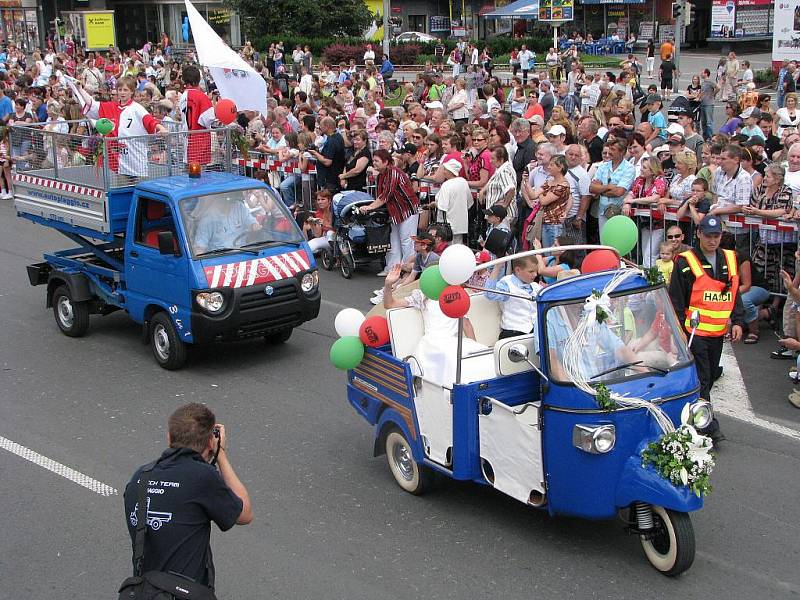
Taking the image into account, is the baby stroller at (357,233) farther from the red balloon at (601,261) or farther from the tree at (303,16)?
the tree at (303,16)

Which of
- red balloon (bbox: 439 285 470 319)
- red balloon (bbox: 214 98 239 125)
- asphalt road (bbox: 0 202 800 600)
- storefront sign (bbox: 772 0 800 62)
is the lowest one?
asphalt road (bbox: 0 202 800 600)

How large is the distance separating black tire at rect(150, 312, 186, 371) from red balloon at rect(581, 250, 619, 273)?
497 centimetres

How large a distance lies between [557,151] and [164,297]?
535 centimetres

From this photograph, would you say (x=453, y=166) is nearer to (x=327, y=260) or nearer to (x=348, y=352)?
(x=327, y=260)

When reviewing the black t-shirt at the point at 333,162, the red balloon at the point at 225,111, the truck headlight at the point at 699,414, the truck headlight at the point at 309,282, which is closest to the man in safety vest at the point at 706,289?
the truck headlight at the point at 699,414

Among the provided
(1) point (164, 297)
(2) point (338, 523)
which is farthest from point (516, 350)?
(1) point (164, 297)

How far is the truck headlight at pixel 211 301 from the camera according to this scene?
32.9 feet

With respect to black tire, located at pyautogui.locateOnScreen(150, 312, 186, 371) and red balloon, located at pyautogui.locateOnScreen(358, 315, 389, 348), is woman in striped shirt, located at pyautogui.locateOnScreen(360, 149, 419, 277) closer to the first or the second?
black tire, located at pyautogui.locateOnScreen(150, 312, 186, 371)

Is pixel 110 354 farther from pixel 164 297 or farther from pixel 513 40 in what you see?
pixel 513 40

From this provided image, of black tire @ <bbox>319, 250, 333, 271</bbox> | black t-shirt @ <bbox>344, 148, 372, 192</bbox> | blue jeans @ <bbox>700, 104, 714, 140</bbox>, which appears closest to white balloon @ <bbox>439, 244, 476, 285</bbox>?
black tire @ <bbox>319, 250, 333, 271</bbox>

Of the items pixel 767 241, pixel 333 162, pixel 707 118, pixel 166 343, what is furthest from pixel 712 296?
pixel 707 118

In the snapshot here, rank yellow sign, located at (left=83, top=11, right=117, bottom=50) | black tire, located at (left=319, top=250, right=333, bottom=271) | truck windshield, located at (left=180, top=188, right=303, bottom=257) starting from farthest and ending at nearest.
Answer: yellow sign, located at (left=83, top=11, right=117, bottom=50), black tire, located at (left=319, top=250, right=333, bottom=271), truck windshield, located at (left=180, top=188, right=303, bottom=257)

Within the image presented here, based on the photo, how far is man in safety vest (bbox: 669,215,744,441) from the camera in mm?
7910

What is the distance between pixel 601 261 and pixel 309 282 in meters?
4.44
